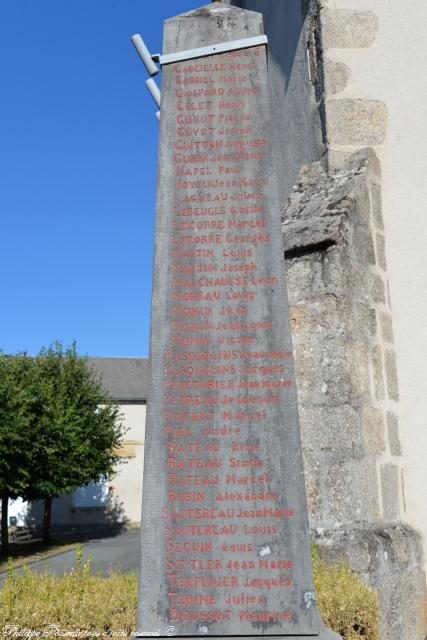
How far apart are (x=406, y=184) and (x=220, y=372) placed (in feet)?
10.2

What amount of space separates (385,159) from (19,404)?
55.3ft

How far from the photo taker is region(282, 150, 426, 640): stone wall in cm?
450

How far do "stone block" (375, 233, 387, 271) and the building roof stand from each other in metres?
30.6

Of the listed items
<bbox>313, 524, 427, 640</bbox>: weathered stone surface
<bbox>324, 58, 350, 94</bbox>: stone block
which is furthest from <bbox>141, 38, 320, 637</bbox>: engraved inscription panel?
<bbox>324, 58, 350, 94</bbox>: stone block

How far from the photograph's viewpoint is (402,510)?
5.15 meters

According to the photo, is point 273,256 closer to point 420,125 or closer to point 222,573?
point 222,573

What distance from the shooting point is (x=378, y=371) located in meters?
5.10

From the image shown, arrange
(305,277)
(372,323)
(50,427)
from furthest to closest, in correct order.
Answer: (50,427), (372,323), (305,277)

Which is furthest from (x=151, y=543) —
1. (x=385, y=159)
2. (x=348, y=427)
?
(x=385, y=159)

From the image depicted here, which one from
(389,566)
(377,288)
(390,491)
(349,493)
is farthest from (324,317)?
(389,566)

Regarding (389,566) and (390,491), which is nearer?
(389,566)

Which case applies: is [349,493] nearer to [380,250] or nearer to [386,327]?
[386,327]

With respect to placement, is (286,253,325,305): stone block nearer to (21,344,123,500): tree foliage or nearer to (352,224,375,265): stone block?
(352,224,375,265): stone block

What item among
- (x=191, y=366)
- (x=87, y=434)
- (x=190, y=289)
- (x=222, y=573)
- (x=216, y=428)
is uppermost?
(x=87, y=434)
